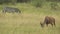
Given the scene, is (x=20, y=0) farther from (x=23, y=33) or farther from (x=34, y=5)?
(x=23, y=33)

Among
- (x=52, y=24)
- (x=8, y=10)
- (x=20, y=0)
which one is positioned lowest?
(x=20, y=0)

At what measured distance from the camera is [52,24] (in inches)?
626

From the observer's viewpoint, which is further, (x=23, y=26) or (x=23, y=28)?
(x=23, y=26)

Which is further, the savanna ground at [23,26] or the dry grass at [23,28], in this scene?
the savanna ground at [23,26]

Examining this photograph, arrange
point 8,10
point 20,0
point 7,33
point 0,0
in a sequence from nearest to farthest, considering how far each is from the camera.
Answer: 1. point 7,33
2. point 8,10
3. point 0,0
4. point 20,0

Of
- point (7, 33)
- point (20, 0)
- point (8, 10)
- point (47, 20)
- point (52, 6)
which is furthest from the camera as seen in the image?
point (20, 0)

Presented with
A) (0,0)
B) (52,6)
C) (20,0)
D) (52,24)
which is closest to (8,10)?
(52,24)

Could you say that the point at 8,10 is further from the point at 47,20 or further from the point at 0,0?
the point at 0,0

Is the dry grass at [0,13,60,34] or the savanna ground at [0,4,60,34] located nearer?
the dry grass at [0,13,60,34]

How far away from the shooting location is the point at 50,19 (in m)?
15.6

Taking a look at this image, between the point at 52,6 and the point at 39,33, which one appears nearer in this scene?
the point at 39,33

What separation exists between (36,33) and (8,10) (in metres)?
21.9

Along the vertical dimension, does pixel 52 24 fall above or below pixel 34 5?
above

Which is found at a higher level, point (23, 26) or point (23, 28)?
point (23, 28)
